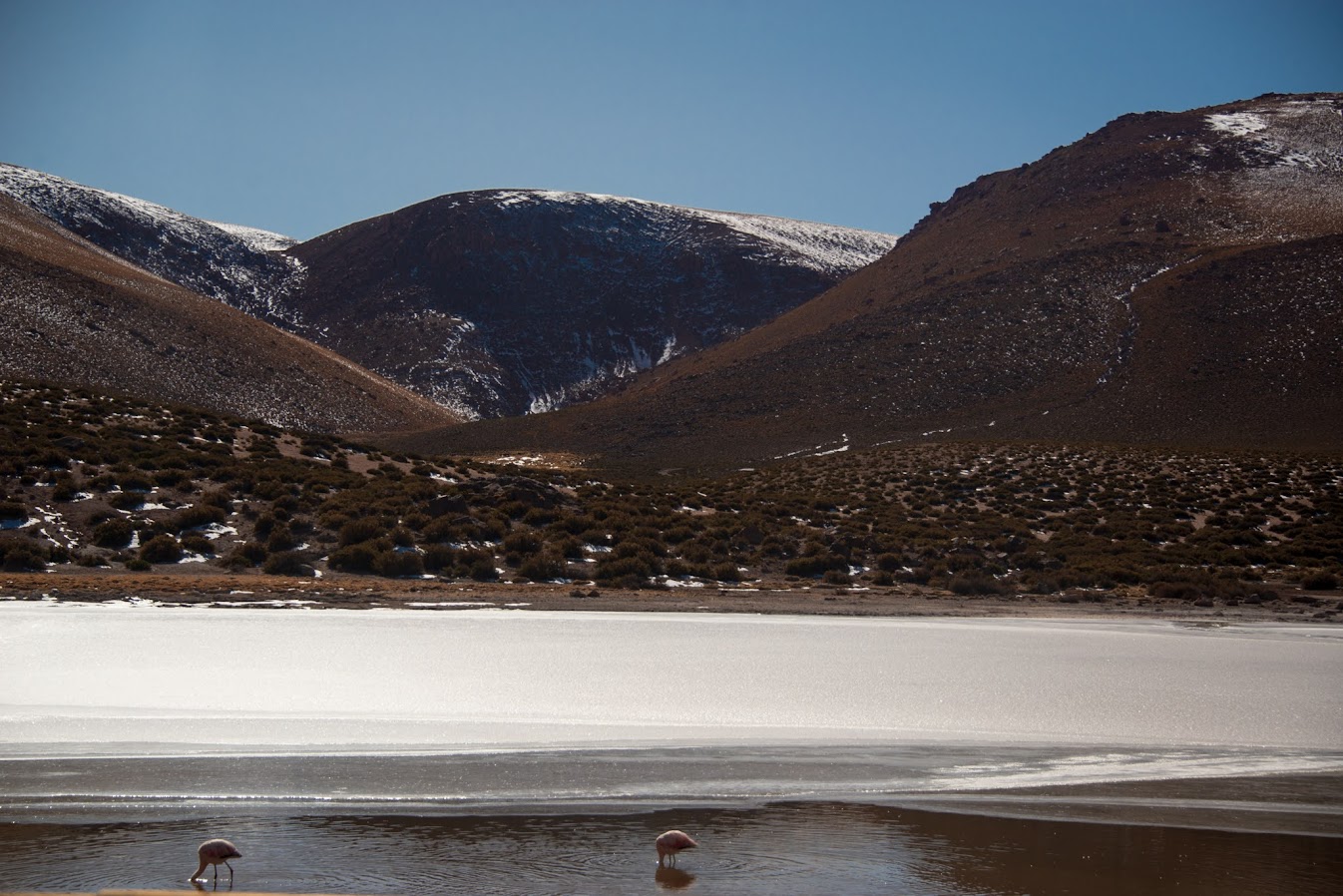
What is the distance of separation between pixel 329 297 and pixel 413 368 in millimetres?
21675

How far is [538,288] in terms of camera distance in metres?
134

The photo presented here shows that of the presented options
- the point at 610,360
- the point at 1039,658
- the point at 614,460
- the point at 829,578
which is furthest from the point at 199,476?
the point at 610,360

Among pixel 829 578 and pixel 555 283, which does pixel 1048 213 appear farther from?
pixel 829 578

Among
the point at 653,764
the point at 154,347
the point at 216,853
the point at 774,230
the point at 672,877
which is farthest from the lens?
the point at 774,230

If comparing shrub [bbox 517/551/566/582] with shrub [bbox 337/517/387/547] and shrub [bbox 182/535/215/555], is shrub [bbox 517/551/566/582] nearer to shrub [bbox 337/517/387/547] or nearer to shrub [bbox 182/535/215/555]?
shrub [bbox 337/517/387/547]

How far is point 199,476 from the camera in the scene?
28.7 meters

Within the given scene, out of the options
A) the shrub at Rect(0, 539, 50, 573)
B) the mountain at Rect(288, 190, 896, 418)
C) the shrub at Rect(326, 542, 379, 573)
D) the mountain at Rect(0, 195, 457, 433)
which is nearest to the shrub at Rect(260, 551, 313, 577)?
the shrub at Rect(326, 542, 379, 573)

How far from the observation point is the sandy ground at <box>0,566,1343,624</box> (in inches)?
734

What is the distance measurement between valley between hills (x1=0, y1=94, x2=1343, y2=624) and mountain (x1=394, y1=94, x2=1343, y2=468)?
328mm

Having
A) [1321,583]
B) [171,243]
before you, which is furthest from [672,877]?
[171,243]

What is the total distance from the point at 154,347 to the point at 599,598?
206 ft

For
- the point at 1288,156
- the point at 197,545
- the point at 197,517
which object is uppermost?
the point at 1288,156

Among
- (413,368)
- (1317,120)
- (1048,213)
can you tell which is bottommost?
(413,368)

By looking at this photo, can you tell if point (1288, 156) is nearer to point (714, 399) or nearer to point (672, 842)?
point (714, 399)
